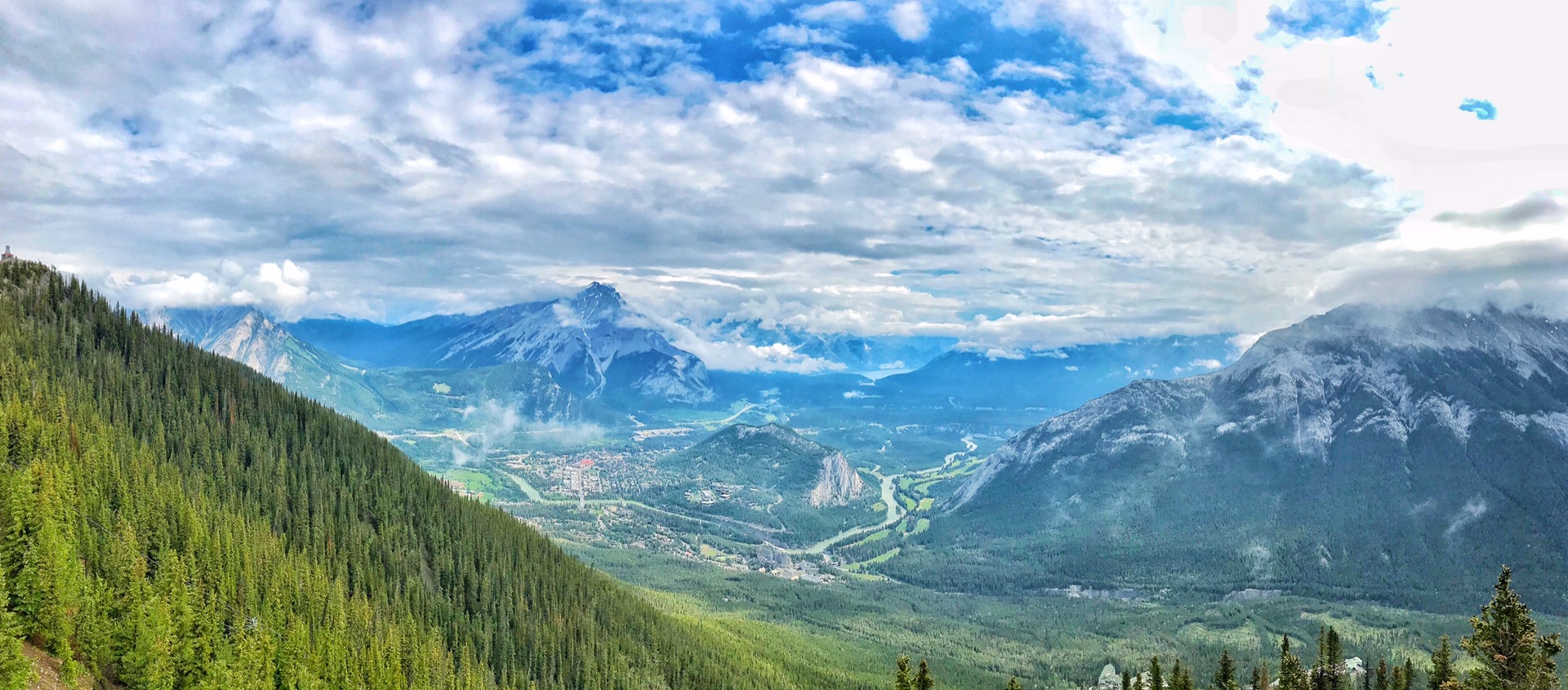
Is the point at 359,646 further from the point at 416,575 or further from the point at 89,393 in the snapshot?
the point at 89,393

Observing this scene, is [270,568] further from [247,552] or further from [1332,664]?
[1332,664]

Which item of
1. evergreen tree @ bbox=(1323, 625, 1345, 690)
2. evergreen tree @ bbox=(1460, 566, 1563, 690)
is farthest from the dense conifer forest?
evergreen tree @ bbox=(1323, 625, 1345, 690)

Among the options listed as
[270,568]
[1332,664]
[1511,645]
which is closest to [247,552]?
[270,568]

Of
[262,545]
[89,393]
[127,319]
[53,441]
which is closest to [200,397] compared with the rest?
[89,393]

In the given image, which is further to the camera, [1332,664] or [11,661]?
[1332,664]

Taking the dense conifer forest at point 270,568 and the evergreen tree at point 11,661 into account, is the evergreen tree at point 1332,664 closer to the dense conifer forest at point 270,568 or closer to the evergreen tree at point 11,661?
the dense conifer forest at point 270,568

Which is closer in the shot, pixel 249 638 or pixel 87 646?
pixel 87 646

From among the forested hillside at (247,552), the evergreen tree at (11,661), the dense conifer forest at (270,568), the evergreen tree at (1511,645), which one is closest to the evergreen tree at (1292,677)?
the dense conifer forest at (270,568)
